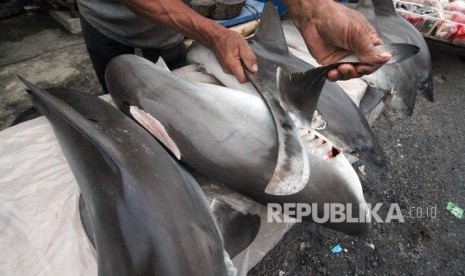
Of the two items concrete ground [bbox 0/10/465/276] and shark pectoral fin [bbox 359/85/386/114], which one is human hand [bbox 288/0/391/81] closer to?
shark pectoral fin [bbox 359/85/386/114]

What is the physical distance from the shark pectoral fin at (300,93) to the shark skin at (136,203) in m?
0.51

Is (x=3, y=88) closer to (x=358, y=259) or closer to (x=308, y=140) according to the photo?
(x=308, y=140)

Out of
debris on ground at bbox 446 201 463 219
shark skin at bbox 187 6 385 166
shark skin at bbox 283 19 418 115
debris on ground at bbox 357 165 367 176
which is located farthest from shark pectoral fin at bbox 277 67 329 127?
debris on ground at bbox 446 201 463 219

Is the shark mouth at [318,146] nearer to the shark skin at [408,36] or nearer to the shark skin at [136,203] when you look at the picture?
the shark skin at [136,203]

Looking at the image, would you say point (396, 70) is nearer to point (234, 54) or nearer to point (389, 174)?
point (389, 174)

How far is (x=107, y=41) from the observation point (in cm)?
167

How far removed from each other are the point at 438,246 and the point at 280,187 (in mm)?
1562

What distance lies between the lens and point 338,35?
1498 mm

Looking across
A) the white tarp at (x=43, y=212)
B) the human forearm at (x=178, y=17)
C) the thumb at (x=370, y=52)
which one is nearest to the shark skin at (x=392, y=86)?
the thumb at (x=370, y=52)

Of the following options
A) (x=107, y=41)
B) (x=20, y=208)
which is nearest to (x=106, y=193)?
(x=20, y=208)

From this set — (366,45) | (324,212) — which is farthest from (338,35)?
(324,212)

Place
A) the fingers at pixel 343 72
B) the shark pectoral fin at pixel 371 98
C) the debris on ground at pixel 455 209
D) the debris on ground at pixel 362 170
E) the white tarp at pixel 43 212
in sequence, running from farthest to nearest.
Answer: the debris on ground at pixel 362 170 < the debris on ground at pixel 455 209 < the shark pectoral fin at pixel 371 98 < the fingers at pixel 343 72 < the white tarp at pixel 43 212

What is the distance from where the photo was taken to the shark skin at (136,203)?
2.60 feet

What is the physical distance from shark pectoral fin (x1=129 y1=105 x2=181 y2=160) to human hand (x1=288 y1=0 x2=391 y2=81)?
67 cm
